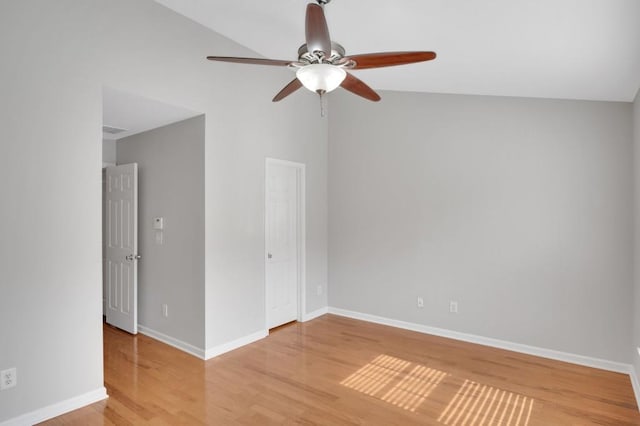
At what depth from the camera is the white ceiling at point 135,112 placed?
2995mm

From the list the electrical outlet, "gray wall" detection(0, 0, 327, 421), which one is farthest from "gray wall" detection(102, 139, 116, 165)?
the electrical outlet

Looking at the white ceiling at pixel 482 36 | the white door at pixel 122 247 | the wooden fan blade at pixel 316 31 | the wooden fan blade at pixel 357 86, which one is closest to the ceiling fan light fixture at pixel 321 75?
the wooden fan blade at pixel 316 31

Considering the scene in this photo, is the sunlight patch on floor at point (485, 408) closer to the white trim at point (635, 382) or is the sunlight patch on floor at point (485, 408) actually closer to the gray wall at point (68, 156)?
the white trim at point (635, 382)

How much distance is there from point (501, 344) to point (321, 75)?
3328 mm

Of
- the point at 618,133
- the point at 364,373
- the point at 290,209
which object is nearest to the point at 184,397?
the point at 364,373

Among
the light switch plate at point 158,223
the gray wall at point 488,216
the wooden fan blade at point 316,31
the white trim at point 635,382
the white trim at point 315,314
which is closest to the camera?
the wooden fan blade at point 316,31

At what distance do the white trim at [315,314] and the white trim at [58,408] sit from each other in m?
2.42

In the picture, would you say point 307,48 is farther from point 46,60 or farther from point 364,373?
point 364,373

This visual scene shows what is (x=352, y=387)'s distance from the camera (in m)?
2.95

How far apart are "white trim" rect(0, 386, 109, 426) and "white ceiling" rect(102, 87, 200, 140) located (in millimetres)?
2227

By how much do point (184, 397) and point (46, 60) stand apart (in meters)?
2.53

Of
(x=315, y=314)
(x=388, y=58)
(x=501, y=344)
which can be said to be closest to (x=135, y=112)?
(x=388, y=58)

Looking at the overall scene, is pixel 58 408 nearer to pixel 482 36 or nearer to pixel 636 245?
pixel 482 36

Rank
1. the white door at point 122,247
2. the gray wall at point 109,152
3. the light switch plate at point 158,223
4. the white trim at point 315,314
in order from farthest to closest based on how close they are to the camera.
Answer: the white trim at point 315,314, the gray wall at point 109,152, the white door at point 122,247, the light switch plate at point 158,223
